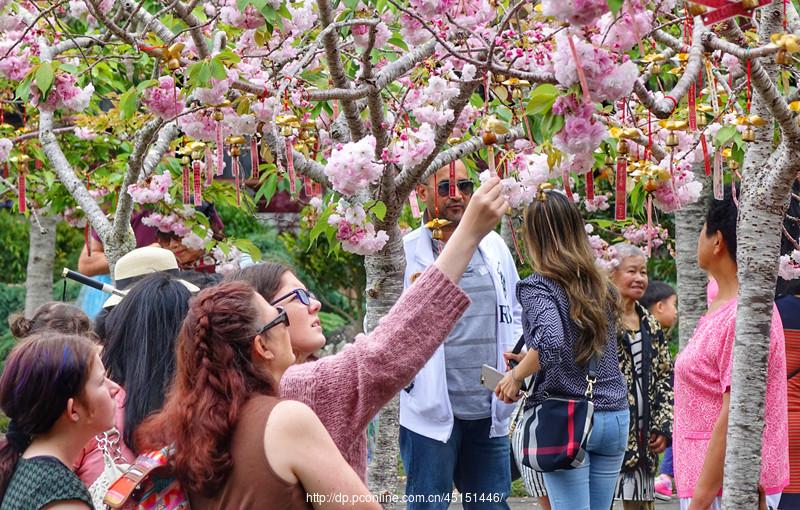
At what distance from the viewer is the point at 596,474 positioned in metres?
4.49

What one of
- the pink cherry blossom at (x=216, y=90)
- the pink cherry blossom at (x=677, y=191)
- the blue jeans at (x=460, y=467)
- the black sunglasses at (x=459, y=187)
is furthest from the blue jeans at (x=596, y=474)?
the pink cherry blossom at (x=216, y=90)

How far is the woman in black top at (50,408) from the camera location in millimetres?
2598

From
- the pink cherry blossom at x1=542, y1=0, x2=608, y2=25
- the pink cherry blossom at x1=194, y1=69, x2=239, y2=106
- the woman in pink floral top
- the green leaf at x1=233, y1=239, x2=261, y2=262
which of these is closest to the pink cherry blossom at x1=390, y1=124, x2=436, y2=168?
the pink cherry blossom at x1=194, y1=69, x2=239, y2=106

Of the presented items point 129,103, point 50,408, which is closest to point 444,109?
point 129,103

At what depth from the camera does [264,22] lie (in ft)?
13.1

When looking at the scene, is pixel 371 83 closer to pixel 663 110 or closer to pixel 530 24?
pixel 530 24

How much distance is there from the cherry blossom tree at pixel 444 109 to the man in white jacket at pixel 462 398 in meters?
0.54

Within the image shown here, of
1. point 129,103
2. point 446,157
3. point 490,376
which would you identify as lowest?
point 490,376

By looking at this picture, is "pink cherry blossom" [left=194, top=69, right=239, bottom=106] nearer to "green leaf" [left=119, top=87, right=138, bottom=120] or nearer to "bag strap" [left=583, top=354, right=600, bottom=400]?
"green leaf" [left=119, top=87, right=138, bottom=120]

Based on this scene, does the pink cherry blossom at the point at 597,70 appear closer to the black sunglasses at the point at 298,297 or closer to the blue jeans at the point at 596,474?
the black sunglasses at the point at 298,297

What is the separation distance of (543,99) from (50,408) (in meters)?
1.47

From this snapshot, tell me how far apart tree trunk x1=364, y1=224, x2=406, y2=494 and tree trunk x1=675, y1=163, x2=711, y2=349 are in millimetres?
2360

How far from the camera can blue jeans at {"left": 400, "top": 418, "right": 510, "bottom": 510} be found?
16.2 ft

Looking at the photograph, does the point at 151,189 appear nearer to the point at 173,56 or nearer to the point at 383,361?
the point at 173,56
